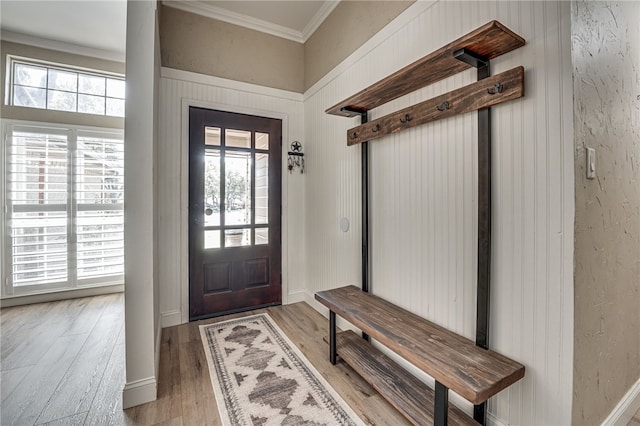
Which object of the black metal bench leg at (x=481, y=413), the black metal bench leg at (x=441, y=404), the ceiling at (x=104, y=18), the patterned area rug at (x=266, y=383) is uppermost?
the ceiling at (x=104, y=18)

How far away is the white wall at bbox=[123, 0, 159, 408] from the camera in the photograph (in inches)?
63.3

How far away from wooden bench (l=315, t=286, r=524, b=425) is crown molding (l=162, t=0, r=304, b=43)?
2.90m

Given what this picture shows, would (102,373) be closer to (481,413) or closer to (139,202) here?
(139,202)

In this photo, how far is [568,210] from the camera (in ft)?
3.69

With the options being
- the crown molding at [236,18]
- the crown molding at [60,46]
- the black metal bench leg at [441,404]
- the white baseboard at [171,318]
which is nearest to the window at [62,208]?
the crown molding at [60,46]

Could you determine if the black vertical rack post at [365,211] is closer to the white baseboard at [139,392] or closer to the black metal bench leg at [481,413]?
the black metal bench leg at [481,413]

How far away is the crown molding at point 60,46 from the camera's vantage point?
3205 millimetres

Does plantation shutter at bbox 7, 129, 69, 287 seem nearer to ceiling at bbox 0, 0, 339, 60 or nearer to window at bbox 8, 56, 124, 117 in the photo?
window at bbox 8, 56, 124, 117

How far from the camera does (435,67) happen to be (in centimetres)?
150

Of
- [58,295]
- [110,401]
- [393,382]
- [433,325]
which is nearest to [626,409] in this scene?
[433,325]

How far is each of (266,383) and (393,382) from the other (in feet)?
2.64

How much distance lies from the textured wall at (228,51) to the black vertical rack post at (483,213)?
230 centimetres

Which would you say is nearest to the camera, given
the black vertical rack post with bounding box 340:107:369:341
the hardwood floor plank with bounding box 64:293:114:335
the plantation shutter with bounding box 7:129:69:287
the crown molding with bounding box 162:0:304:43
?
the black vertical rack post with bounding box 340:107:369:341

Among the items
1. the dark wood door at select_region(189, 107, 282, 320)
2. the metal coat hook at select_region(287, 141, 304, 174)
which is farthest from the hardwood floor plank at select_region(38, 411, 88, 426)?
the metal coat hook at select_region(287, 141, 304, 174)
